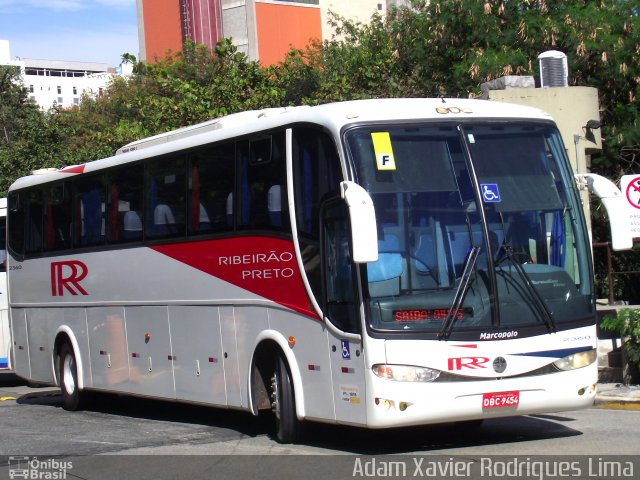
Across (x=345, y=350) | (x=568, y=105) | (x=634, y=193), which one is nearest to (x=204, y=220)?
(x=345, y=350)

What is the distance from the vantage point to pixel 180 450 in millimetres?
10812

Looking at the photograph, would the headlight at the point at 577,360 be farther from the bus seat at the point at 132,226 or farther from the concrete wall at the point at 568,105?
the concrete wall at the point at 568,105

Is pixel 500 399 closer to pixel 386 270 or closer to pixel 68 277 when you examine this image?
pixel 386 270

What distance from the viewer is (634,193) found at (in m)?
14.4

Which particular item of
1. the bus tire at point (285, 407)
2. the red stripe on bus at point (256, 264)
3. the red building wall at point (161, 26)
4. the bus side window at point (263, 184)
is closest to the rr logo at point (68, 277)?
the red stripe on bus at point (256, 264)

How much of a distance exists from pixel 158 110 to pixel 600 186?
21.7 m

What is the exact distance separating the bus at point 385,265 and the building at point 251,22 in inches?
2676

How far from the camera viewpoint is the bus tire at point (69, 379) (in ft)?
51.7

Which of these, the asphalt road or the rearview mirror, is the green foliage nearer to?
the asphalt road

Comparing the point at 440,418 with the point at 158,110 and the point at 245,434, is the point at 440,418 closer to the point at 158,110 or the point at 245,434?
the point at 245,434

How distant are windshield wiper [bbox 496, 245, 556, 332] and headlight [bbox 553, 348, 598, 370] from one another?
0.32m

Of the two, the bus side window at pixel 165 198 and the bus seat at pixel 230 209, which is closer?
the bus seat at pixel 230 209

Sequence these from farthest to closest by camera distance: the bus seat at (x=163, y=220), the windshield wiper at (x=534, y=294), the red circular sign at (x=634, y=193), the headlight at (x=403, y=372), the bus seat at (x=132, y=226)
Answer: the red circular sign at (x=634, y=193), the bus seat at (x=132, y=226), the bus seat at (x=163, y=220), the windshield wiper at (x=534, y=294), the headlight at (x=403, y=372)

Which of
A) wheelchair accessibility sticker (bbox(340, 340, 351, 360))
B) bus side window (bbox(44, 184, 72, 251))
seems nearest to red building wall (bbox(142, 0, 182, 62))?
bus side window (bbox(44, 184, 72, 251))
